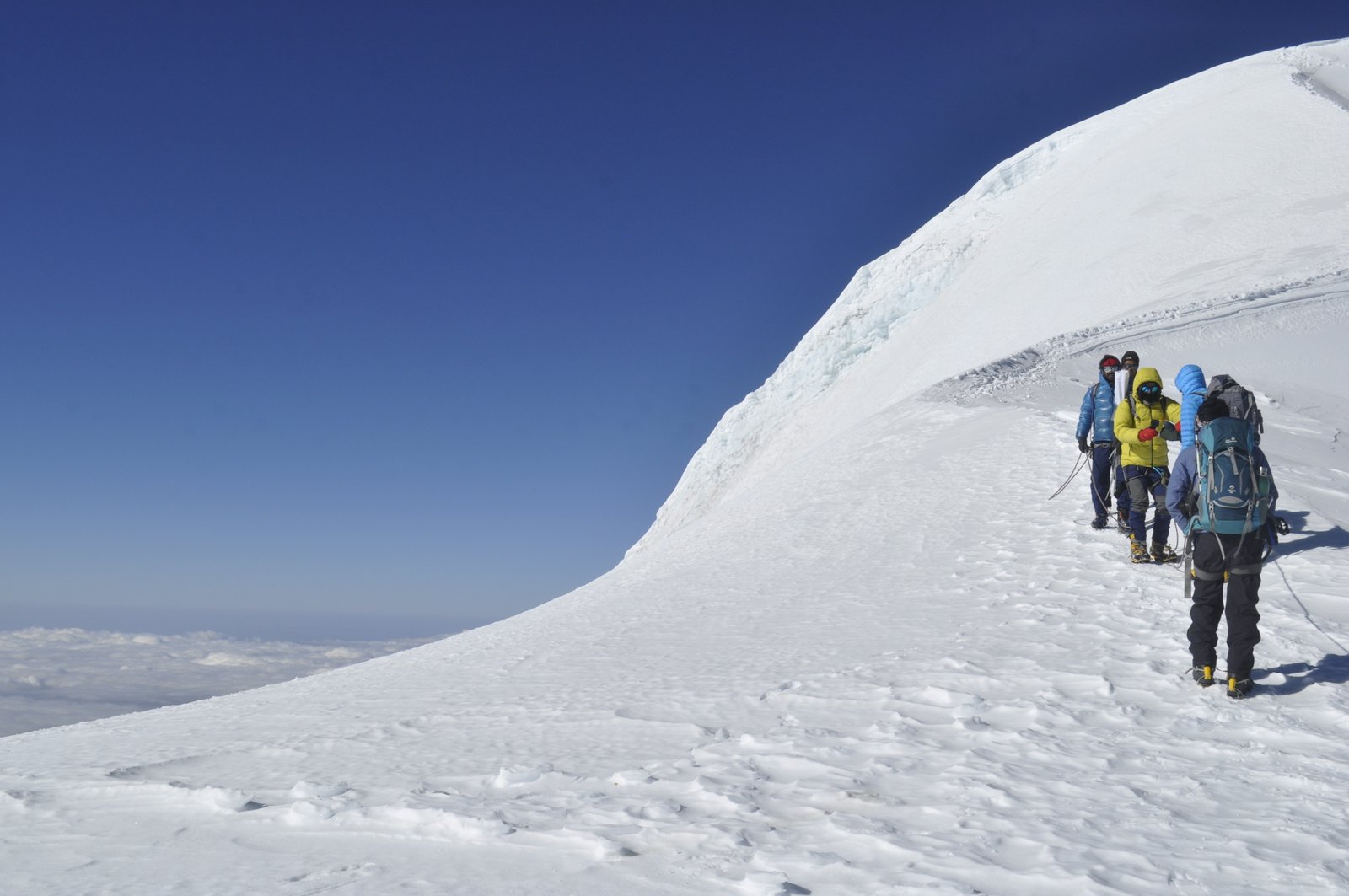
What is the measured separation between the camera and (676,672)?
6344 millimetres

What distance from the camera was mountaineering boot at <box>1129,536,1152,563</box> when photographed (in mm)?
7812

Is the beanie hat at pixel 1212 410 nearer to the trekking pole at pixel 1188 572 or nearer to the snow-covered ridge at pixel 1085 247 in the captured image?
the trekking pole at pixel 1188 572

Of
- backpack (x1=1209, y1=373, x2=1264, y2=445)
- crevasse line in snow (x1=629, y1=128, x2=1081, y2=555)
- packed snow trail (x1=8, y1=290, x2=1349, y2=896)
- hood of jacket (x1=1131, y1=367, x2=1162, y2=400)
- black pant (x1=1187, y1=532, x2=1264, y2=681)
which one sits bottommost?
packed snow trail (x1=8, y1=290, x2=1349, y2=896)

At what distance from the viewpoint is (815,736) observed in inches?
186

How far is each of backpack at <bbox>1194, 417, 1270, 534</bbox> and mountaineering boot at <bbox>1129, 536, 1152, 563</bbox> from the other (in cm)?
248

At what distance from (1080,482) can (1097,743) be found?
6705 millimetres

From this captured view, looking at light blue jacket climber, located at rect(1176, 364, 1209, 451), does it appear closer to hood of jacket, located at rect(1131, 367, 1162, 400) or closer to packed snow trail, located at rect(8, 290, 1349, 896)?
hood of jacket, located at rect(1131, 367, 1162, 400)

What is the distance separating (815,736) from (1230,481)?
281 cm

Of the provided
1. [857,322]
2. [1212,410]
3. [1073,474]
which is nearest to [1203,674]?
[1212,410]

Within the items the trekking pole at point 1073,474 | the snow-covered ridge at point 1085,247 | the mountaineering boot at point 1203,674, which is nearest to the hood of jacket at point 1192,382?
the mountaineering boot at point 1203,674

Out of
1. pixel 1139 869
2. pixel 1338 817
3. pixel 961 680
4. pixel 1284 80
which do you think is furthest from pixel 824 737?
pixel 1284 80

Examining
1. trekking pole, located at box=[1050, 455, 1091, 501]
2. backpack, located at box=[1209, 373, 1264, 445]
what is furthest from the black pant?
trekking pole, located at box=[1050, 455, 1091, 501]

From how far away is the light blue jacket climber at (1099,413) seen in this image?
884 centimetres

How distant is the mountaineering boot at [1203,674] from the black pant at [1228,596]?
0.03 m
